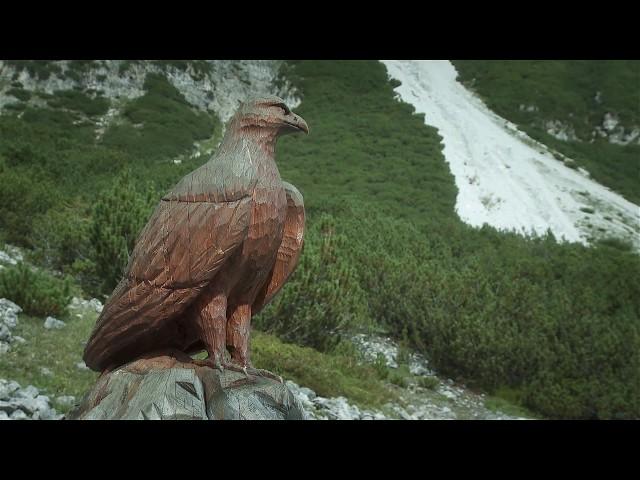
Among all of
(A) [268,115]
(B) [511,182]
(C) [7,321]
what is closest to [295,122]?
(A) [268,115]

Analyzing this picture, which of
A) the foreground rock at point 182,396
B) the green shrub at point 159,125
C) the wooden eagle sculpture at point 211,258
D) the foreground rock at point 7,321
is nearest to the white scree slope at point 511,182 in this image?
the green shrub at point 159,125

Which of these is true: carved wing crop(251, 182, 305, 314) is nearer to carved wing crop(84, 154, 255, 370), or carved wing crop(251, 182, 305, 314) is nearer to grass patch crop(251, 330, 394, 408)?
carved wing crop(84, 154, 255, 370)

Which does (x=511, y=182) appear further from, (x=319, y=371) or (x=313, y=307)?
(x=319, y=371)

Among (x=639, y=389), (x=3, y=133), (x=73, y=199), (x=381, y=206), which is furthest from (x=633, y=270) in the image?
(x=3, y=133)

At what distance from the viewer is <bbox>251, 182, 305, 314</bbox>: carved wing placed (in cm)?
312

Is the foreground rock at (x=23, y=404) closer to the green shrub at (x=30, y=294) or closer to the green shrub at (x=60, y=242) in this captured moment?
the green shrub at (x=30, y=294)

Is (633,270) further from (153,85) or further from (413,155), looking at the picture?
(153,85)

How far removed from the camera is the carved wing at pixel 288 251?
3.12 metres

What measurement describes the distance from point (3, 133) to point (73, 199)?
17.6 feet

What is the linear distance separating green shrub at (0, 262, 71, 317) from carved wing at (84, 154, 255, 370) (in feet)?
13.4

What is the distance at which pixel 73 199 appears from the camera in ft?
36.4

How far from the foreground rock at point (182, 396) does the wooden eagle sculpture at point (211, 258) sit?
10 cm

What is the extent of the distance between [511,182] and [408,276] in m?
14.1

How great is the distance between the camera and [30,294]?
646 cm
